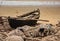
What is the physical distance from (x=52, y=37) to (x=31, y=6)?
309 centimetres

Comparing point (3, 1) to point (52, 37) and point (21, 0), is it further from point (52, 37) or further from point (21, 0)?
point (52, 37)

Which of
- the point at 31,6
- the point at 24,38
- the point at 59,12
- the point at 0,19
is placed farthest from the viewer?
the point at 31,6

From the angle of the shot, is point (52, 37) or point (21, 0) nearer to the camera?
point (52, 37)

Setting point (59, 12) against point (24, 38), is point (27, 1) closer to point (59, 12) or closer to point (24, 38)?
point (59, 12)

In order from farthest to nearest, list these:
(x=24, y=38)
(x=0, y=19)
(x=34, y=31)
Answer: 1. (x=0, y=19)
2. (x=34, y=31)
3. (x=24, y=38)

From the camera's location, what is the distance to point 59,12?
5664mm

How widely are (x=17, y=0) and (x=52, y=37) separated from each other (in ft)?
11.5

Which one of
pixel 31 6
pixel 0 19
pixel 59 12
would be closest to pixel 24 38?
pixel 0 19

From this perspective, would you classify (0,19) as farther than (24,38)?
Yes

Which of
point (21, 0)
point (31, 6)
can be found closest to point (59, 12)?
point (31, 6)

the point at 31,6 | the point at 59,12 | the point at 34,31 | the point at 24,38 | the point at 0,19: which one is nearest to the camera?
the point at 24,38

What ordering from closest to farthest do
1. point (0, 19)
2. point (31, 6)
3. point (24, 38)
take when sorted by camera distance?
point (24, 38) → point (0, 19) → point (31, 6)

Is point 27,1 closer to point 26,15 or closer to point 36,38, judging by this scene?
point 26,15

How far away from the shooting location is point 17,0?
6.73 metres
